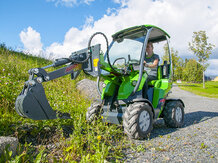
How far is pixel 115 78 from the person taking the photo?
4.66 meters

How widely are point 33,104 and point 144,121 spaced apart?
2250 mm

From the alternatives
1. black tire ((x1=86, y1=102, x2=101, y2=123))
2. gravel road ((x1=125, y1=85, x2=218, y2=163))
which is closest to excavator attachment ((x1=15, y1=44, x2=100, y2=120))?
black tire ((x1=86, y1=102, x2=101, y2=123))

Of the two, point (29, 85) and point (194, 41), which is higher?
point (194, 41)

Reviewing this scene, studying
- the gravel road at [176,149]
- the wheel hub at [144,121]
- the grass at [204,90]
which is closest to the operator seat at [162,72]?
the wheel hub at [144,121]

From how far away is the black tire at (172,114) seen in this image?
5047mm

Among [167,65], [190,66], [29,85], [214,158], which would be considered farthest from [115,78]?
[190,66]

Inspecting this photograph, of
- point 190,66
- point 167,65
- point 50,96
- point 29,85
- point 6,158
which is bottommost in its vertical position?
point 6,158

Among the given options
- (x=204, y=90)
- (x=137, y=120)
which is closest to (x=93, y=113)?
(x=137, y=120)

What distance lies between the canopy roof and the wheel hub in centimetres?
213

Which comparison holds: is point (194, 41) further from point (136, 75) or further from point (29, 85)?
Answer: point (29, 85)

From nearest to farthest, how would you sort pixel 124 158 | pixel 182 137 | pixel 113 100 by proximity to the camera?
pixel 124 158 < pixel 182 137 < pixel 113 100

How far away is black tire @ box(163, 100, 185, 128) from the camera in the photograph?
199 inches

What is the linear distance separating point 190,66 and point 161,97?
63.1m

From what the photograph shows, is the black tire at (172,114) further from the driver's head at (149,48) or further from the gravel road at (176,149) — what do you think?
the driver's head at (149,48)
